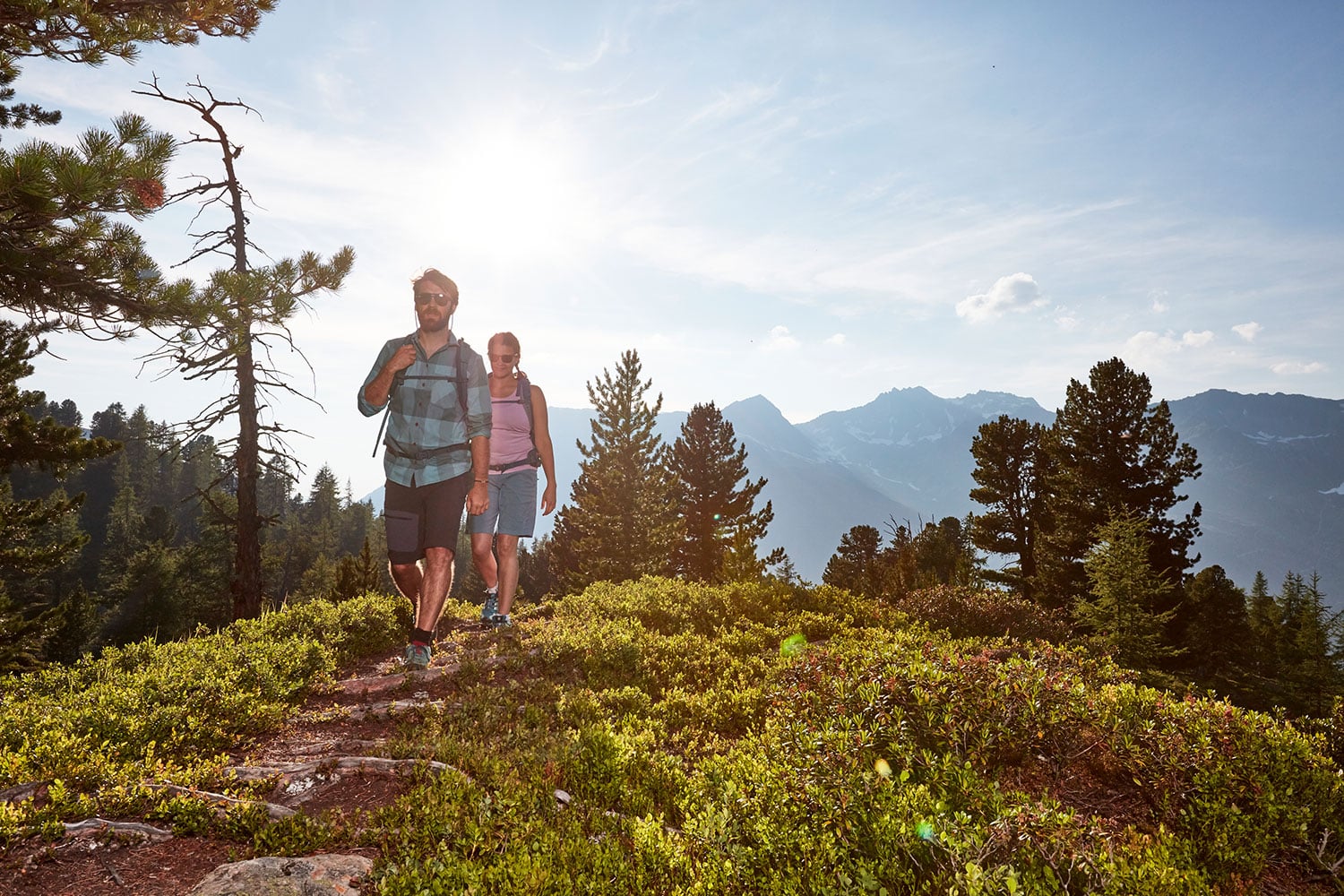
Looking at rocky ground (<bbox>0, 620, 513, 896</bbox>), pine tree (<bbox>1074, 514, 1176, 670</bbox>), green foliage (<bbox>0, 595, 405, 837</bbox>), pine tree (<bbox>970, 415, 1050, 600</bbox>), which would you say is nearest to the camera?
rocky ground (<bbox>0, 620, 513, 896</bbox>)

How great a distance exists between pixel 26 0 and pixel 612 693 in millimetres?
9333

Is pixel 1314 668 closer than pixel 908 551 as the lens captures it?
Yes

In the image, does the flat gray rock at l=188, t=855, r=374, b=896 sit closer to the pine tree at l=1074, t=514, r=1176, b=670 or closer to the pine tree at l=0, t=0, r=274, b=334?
the pine tree at l=0, t=0, r=274, b=334

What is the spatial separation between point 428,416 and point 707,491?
2883cm

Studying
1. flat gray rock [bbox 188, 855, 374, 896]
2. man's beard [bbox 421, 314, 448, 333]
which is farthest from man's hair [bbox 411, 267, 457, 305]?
flat gray rock [bbox 188, 855, 374, 896]

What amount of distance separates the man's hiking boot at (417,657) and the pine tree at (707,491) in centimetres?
2579

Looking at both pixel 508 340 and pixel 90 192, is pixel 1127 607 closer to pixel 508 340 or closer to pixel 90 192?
pixel 508 340

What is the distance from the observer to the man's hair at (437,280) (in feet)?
22.5

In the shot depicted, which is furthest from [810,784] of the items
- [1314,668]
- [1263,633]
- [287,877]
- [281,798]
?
[1263,633]

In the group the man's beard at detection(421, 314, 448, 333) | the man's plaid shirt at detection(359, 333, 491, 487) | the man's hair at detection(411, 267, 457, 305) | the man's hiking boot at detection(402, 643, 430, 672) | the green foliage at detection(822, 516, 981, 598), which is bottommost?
the green foliage at detection(822, 516, 981, 598)

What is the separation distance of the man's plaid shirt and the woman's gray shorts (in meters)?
1.97

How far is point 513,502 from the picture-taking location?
28.9ft

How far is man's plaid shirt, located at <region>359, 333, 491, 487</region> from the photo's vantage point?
6.71 m

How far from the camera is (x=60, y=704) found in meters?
5.07
